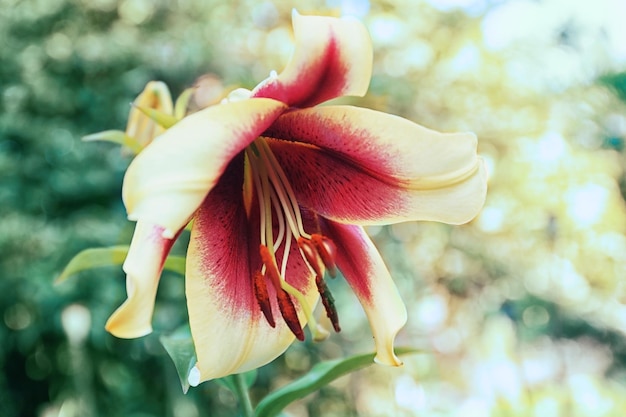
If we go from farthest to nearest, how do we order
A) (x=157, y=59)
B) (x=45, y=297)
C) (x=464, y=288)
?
(x=464, y=288) < (x=157, y=59) < (x=45, y=297)

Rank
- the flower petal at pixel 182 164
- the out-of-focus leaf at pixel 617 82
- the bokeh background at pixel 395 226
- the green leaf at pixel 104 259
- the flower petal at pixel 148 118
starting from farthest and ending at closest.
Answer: the bokeh background at pixel 395 226 < the out-of-focus leaf at pixel 617 82 < the flower petal at pixel 148 118 < the green leaf at pixel 104 259 < the flower petal at pixel 182 164

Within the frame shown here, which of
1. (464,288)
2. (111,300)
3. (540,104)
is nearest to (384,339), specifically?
(111,300)

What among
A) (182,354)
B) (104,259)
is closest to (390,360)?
(182,354)

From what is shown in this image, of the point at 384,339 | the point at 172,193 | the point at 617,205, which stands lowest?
the point at 617,205

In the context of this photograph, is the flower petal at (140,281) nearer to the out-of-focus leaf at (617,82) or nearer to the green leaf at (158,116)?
the green leaf at (158,116)

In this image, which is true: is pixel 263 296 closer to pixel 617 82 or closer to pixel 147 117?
pixel 147 117

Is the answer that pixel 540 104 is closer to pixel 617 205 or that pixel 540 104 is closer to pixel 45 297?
pixel 617 205

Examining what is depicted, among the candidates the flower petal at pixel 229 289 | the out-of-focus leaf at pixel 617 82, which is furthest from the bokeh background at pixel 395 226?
the flower petal at pixel 229 289
